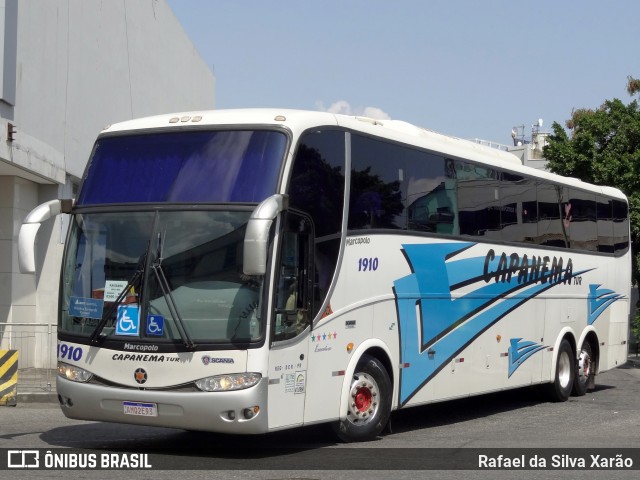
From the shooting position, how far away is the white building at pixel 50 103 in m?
18.9

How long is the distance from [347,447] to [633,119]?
25.6 metres

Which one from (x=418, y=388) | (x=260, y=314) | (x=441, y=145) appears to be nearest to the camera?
(x=260, y=314)

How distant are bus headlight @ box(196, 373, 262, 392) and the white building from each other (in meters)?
9.07

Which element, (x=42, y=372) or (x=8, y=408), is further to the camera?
(x=42, y=372)

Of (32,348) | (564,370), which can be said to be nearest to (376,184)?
(564,370)

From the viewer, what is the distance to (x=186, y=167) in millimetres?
10781

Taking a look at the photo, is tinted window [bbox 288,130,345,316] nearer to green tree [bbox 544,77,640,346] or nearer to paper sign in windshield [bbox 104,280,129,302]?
paper sign in windshield [bbox 104,280,129,302]

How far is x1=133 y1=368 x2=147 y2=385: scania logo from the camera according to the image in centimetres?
1027

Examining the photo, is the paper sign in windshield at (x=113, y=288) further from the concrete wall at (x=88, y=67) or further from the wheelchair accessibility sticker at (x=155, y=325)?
the concrete wall at (x=88, y=67)

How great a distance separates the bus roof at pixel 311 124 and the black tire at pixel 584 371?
15.8 ft

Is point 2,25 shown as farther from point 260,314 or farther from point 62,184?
point 260,314

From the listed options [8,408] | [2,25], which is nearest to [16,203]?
[2,25]

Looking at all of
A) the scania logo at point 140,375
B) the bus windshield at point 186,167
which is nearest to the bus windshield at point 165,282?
the bus windshield at point 186,167

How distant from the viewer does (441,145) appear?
14336 mm
